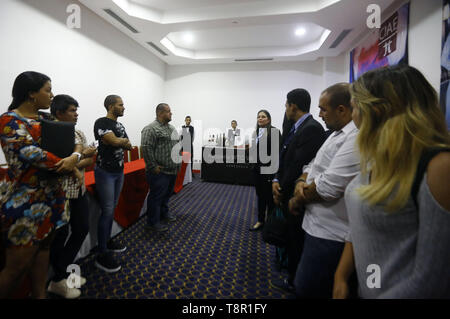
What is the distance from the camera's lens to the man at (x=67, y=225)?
145 cm

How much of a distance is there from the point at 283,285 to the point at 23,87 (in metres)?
2.11

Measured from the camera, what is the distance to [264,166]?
2.51 meters

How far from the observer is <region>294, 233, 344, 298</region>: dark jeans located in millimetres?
943

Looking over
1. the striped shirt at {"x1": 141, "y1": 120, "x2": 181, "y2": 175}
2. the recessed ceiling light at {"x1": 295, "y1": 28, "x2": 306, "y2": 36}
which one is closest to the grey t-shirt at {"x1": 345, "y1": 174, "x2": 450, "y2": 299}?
the striped shirt at {"x1": 141, "y1": 120, "x2": 181, "y2": 175}

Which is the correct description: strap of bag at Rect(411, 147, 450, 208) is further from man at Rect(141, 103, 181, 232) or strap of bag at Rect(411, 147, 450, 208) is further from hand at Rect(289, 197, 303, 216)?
man at Rect(141, 103, 181, 232)

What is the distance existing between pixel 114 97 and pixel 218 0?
9.14 ft

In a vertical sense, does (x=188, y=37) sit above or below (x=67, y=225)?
above

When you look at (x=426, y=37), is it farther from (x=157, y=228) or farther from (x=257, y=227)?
(x=157, y=228)

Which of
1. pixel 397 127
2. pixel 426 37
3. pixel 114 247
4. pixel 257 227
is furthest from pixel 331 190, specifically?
pixel 426 37

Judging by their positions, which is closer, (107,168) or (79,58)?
(107,168)

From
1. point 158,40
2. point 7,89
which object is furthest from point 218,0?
point 7,89

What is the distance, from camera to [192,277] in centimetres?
179

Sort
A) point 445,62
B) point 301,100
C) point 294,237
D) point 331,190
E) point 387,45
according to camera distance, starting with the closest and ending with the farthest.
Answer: point 331,190
point 294,237
point 301,100
point 445,62
point 387,45

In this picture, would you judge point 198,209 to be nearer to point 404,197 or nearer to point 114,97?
point 114,97
